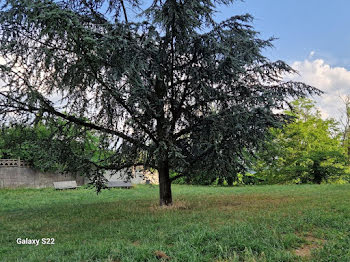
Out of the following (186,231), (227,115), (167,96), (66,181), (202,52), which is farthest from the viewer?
(66,181)

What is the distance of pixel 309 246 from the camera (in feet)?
12.5

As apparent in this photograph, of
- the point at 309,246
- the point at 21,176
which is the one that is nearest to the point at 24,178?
the point at 21,176

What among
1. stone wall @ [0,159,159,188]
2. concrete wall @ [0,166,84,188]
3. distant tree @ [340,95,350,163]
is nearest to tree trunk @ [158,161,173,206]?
stone wall @ [0,159,159,188]

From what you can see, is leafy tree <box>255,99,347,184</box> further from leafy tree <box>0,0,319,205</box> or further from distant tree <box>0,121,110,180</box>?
distant tree <box>0,121,110,180</box>

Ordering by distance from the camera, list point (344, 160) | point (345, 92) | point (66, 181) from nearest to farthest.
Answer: point (66, 181), point (344, 160), point (345, 92)

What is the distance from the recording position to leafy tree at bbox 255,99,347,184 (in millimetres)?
18297

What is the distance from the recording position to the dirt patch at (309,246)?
3.56 metres

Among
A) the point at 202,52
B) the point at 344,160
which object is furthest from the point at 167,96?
the point at 344,160

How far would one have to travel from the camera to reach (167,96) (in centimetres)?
772

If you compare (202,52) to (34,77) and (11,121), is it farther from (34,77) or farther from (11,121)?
(11,121)

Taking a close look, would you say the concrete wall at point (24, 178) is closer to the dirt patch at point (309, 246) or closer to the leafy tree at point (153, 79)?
the leafy tree at point (153, 79)

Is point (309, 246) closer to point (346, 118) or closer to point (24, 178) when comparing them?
point (24, 178)

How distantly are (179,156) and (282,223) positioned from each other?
2374mm

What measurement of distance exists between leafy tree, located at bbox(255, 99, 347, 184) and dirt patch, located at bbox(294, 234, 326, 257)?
1430 cm
